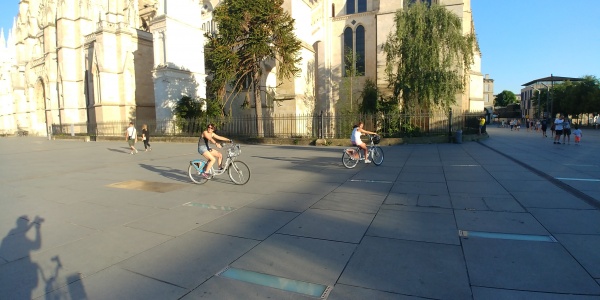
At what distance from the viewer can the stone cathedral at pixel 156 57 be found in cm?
2459

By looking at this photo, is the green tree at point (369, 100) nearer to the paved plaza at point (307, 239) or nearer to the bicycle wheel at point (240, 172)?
the paved plaza at point (307, 239)

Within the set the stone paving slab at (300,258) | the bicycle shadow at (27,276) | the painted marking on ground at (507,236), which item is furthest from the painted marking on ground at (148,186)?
the painted marking on ground at (507,236)

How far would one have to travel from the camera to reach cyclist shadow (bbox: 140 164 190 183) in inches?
352

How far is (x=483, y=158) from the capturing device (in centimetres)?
1208

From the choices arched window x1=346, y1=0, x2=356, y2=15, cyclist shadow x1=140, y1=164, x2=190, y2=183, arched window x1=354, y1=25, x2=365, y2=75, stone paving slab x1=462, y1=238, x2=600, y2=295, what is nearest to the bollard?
arched window x1=354, y1=25, x2=365, y2=75

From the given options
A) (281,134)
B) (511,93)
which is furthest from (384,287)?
(511,93)

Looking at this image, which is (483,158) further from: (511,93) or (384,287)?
(511,93)

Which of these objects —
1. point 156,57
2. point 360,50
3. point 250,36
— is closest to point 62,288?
point 250,36

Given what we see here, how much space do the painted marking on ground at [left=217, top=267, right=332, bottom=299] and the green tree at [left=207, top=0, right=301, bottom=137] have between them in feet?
58.8

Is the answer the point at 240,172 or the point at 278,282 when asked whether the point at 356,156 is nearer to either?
the point at 240,172

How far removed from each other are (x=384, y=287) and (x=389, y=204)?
3022 millimetres

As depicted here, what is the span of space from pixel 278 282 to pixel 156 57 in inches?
1011

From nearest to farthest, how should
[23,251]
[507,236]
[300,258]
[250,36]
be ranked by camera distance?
[300,258] → [23,251] → [507,236] → [250,36]

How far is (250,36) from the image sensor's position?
771 inches
